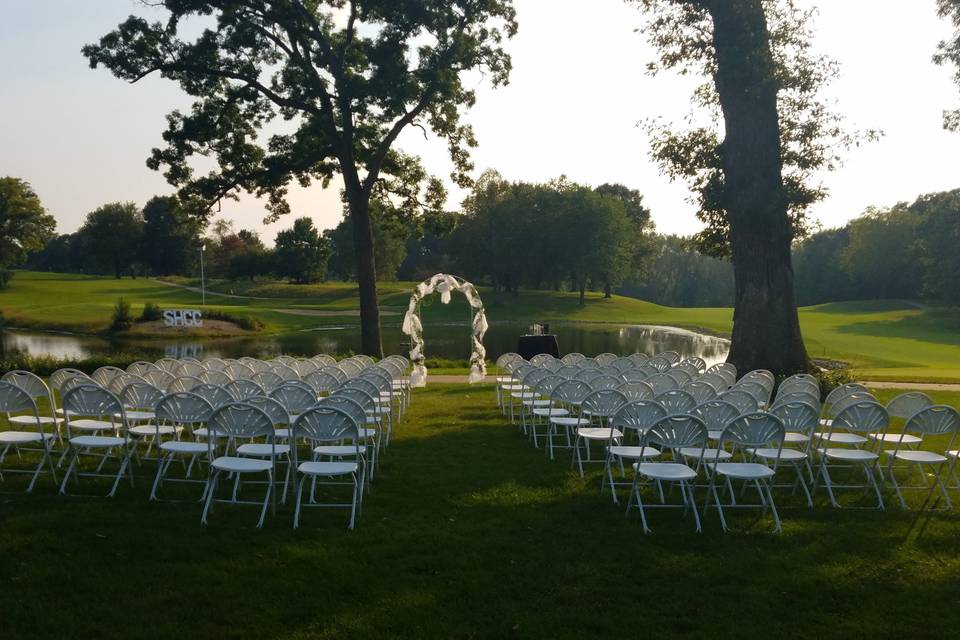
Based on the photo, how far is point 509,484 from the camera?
667 cm

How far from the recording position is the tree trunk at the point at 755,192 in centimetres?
1278

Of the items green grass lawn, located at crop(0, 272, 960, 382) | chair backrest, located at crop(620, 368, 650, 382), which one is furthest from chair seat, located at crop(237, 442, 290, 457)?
green grass lawn, located at crop(0, 272, 960, 382)

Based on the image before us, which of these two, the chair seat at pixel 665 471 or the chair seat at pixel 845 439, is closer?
the chair seat at pixel 665 471

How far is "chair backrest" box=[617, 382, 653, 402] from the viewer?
7.44 meters

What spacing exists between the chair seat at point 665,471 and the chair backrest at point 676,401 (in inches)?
42.3

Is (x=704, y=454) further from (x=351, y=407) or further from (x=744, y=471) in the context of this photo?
(x=351, y=407)

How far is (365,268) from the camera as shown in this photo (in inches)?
819

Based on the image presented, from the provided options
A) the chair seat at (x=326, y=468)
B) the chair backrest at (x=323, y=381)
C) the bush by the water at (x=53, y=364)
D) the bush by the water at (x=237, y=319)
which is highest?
the chair backrest at (x=323, y=381)

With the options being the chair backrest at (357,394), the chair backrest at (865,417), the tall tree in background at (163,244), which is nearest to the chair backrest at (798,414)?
the chair backrest at (865,417)

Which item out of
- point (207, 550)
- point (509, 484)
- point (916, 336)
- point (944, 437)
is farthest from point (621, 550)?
point (916, 336)

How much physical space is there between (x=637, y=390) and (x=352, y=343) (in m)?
30.9

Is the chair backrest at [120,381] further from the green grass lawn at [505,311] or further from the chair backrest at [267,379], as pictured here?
the green grass lawn at [505,311]

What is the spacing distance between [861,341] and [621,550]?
37.1 meters

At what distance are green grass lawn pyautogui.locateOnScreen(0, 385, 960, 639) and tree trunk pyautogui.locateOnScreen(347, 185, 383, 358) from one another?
14.8 meters
